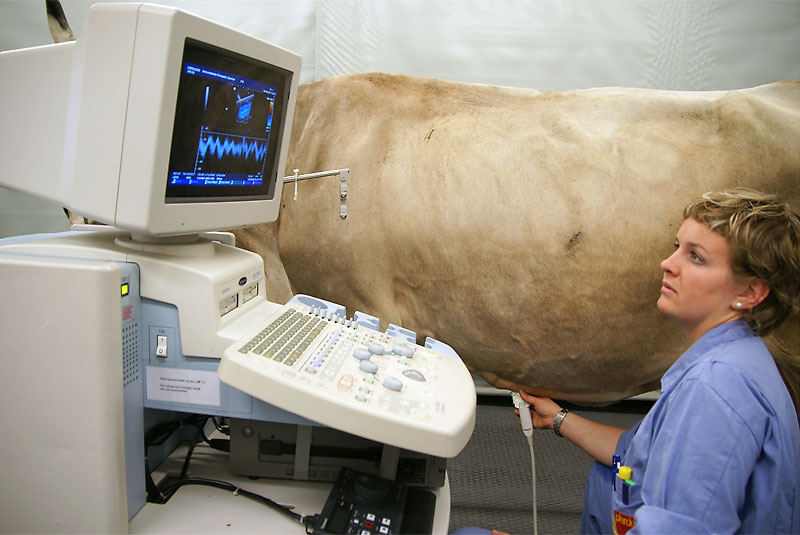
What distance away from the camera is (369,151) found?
1.93 m

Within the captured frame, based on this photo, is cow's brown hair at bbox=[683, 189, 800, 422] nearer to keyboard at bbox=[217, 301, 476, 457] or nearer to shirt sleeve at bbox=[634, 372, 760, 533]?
shirt sleeve at bbox=[634, 372, 760, 533]

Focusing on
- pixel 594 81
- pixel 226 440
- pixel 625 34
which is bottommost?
pixel 226 440

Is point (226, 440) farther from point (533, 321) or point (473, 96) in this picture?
point (473, 96)

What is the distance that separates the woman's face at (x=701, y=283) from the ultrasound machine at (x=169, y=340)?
432 millimetres

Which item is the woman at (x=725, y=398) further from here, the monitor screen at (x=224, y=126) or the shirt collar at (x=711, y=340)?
the monitor screen at (x=224, y=126)

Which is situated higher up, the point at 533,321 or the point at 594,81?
the point at 594,81

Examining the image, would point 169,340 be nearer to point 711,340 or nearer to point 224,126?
point 224,126

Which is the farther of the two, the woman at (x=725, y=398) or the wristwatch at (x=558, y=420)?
the wristwatch at (x=558, y=420)

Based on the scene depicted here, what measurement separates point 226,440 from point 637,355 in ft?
4.00

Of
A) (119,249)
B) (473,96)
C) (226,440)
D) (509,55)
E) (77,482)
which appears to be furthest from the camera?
(509,55)

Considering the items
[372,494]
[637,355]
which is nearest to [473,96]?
[637,355]

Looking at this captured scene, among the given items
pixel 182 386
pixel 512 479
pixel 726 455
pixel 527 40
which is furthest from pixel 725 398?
pixel 527 40

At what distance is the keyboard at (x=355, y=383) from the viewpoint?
798 millimetres

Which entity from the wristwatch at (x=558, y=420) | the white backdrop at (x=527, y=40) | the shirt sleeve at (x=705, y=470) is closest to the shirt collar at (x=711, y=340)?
the shirt sleeve at (x=705, y=470)
